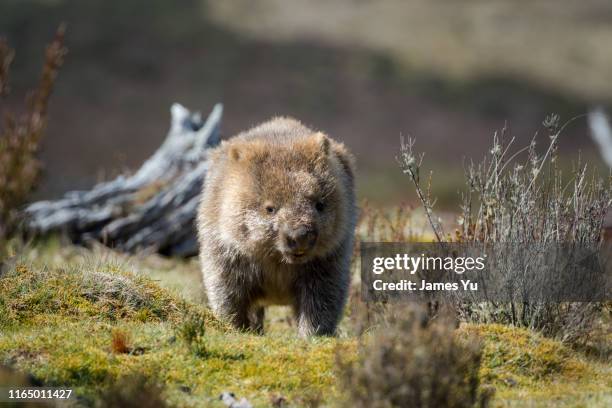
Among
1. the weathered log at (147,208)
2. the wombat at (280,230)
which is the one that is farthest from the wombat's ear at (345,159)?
the weathered log at (147,208)

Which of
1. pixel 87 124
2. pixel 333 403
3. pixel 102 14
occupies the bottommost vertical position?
pixel 333 403

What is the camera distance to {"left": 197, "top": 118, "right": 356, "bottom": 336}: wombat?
7133 millimetres

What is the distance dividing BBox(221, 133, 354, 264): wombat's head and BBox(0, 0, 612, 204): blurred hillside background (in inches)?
903

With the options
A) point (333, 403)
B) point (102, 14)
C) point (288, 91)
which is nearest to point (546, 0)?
point (288, 91)

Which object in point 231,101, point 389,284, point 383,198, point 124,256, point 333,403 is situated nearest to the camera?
point 333,403

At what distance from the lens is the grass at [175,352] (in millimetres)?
5703

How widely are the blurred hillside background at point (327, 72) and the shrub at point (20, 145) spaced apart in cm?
2555

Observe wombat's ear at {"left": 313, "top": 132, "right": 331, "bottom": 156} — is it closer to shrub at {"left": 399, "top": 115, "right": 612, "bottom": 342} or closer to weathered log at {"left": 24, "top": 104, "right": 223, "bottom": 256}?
shrub at {"left": 399, "top": 115, "right": 612, "bottom": 342}

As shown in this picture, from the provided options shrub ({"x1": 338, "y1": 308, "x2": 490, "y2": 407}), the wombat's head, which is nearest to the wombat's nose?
the wombat's head

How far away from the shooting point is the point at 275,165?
7438 mm

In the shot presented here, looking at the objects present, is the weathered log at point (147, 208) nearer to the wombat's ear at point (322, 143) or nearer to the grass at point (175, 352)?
the grass at point (175, 352)

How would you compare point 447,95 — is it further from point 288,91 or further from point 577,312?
point 577,312

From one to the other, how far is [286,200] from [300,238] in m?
0.42

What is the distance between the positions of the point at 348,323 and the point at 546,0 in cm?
4680
